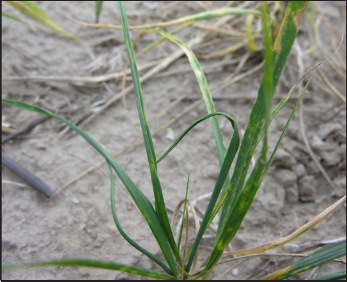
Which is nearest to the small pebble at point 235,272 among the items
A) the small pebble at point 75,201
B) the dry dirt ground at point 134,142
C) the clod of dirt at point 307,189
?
the dry dirt ground at point 134,142

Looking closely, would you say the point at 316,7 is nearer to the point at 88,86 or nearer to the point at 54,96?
the point at 88,86

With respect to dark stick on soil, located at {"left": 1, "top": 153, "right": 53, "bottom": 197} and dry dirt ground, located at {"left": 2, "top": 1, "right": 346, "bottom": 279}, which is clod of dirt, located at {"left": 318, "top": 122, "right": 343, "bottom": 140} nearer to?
dry dirt ground, located at {"left": 2, "top": 1, "right": 346, "bottom": 279}

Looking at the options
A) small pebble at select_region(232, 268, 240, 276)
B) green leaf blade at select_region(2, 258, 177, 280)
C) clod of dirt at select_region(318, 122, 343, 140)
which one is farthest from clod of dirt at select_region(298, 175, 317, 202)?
green leaf blade at select_region(2, 258, 177, 280)

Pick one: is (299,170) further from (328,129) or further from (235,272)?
(235,272)

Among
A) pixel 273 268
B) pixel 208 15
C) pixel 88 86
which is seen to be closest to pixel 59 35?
pixel 88 86

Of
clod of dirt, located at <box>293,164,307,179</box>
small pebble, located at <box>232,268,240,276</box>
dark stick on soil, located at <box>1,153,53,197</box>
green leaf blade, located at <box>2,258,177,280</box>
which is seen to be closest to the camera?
green leaf blade, located at <box>2,258,177,280</box>

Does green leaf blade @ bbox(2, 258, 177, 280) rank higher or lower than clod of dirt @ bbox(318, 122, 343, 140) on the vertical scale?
lower

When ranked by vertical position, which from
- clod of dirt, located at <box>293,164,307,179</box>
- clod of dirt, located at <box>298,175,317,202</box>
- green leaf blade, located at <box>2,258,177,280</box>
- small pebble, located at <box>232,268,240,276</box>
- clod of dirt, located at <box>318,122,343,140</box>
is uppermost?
clod of dirt, located at <box>318,122,343,140</box>

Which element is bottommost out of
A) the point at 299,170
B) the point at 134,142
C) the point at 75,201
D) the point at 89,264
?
the point at 89,264

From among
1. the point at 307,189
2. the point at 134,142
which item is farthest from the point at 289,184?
the point at 134,142
